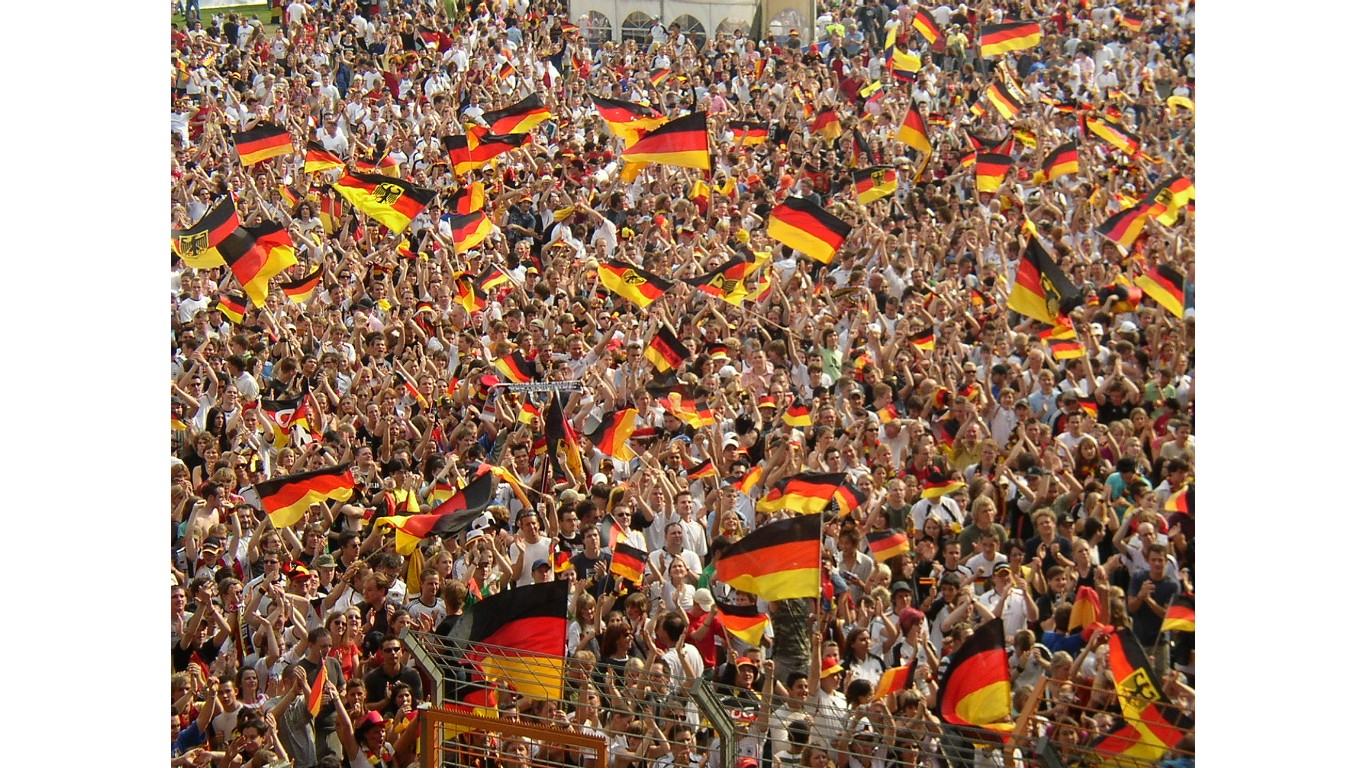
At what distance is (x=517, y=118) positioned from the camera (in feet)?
40.1

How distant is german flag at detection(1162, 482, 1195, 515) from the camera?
6000mm

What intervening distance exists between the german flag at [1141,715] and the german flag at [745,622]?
1.37 meters

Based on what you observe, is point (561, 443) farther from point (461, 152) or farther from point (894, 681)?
point (461, 152)

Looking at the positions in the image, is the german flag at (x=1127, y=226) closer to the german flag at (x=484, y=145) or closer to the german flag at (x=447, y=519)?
the german flag at (x=447, y=519)

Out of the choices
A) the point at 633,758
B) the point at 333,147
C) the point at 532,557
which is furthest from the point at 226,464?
the point at 333,147

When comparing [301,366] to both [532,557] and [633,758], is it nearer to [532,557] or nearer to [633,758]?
[532,557]

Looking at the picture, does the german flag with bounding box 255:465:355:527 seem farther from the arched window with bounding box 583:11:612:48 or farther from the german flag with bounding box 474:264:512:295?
the arched window with bounding box 583:11:612:48

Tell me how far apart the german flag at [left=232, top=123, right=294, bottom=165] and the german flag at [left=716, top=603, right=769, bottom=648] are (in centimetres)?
561

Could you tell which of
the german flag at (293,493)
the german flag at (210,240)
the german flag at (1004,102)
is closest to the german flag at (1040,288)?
the german flag at (293,493)

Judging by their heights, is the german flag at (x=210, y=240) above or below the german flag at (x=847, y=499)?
above

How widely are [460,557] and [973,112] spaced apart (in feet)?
20.2

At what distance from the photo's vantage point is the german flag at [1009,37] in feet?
37.9
